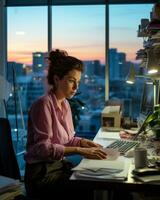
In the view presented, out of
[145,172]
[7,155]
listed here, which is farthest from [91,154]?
[7,155]

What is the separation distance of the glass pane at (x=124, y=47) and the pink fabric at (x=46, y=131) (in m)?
2.80

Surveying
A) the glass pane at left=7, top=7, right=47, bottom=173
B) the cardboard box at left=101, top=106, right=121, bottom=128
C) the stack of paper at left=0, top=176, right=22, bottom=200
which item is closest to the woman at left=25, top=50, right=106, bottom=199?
the stack of paper at left=0, top=176, right=22, bottom=200

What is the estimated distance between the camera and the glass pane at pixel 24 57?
5.36 m

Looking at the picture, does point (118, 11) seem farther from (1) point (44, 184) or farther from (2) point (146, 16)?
(1) point (44, 184)

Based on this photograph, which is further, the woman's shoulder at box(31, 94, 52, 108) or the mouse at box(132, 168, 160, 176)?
the woman's shoulder at box(31, 94, 52, 108)

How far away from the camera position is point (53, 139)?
2.31 meters

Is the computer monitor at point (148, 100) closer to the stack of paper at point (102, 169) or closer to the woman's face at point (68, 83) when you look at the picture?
Result: the woman's face at point (68, 83)

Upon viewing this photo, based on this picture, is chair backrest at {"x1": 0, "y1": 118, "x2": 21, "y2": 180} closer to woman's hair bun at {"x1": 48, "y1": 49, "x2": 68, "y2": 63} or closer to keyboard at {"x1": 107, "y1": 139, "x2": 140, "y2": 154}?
woman's hair bun at {"x1": 48, "y1": 49, "x2": 68, "y2": 63}

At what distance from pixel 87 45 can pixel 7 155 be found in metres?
3.27

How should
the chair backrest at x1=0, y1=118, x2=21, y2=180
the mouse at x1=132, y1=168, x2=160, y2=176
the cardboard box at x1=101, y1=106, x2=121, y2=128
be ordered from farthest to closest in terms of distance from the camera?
the cardboard box at x1=101, y1=106, x2=121, y2=128 → the chair backrest at x1=0, y1=118, x2=21, y2=180 → the mouse at x1=132, y1=168, x2=160, y2=176

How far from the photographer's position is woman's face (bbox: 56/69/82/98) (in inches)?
94.4

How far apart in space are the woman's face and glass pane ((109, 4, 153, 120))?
107 inches

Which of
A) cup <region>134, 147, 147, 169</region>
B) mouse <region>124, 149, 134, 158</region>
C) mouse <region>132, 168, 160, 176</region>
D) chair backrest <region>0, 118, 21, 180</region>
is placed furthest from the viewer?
mouse <region>124, 149, 134, 158</region>

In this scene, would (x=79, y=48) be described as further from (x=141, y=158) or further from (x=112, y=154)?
(x=141, y=158)
